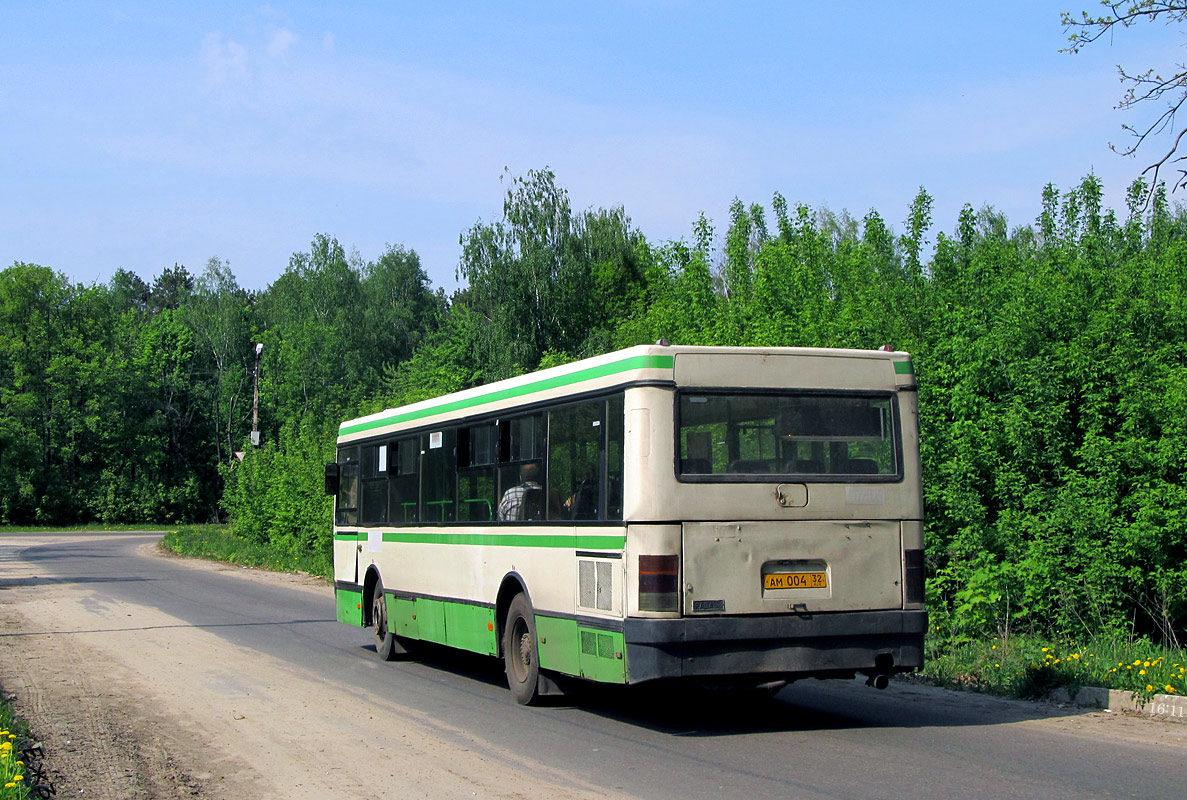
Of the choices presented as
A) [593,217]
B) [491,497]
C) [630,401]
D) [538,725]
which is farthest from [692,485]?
[593,217]

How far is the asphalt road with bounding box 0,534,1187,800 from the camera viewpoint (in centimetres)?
715

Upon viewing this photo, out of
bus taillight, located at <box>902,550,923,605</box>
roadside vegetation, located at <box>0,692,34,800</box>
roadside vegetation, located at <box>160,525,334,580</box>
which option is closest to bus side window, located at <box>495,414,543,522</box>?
bus taillight, located at <box>902,550,923,605</box>

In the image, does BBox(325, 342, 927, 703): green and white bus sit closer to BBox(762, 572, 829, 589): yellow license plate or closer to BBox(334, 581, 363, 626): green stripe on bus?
BBox(762, 572, 829, 589): yellow license plate

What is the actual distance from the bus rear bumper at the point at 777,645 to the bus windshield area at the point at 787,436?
1.07m

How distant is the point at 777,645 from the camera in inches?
347

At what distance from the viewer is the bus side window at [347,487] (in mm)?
15922

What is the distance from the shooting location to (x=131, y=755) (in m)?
8.45

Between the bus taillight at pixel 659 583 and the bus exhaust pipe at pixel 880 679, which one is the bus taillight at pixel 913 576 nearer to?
the bus exhaust pipe at pixel 880 679

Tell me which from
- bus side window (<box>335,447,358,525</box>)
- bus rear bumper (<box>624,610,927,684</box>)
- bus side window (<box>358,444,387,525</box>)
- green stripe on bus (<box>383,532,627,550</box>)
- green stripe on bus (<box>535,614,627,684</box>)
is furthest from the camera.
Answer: bus side window (<box>335,447,358,525</box>)

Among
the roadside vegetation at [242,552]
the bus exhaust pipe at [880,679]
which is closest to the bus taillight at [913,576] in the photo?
the bus exhaust pipe at [880,679]

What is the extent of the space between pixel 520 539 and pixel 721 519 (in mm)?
2470

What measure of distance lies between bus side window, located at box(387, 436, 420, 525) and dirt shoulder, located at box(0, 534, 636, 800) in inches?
82.4

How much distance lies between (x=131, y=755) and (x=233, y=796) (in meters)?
1.71

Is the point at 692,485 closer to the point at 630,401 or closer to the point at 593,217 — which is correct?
the point at 630,401
